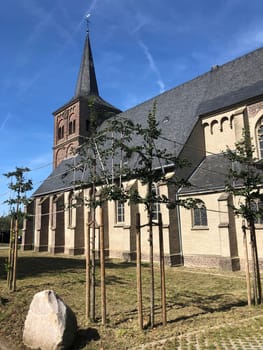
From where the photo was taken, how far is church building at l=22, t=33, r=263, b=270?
54.9 ft

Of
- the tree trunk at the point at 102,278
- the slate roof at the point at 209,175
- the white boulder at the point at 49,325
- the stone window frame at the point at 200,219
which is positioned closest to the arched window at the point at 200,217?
the stone window frame at the point at 200,219

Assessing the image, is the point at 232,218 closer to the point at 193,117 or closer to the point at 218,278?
the point at 218,278

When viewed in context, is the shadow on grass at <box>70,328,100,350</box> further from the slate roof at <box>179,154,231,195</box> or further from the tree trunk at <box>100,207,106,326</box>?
the slate roof at <box>179,154,231,195</box>

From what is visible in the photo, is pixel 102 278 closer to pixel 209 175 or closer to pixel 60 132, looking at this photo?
pixel 209 175

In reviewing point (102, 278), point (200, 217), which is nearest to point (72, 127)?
point (200, 217)

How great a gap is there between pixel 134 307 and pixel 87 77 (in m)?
34.2

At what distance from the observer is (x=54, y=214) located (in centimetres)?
2772

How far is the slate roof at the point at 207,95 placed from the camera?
20094mm

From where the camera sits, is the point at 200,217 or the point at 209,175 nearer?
the point at 200,217

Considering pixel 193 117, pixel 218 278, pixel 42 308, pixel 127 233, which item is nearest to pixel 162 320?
pixel 42 308

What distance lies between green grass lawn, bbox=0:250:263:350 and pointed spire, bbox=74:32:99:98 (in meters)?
27.8

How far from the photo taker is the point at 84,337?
6305 millimetres

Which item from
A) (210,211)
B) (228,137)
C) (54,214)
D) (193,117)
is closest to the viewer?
(210,211)

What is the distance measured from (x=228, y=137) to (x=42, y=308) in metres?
17.4
